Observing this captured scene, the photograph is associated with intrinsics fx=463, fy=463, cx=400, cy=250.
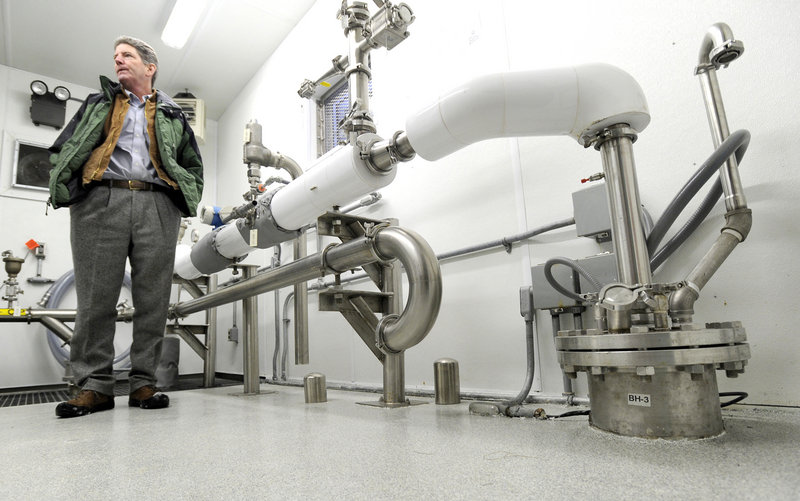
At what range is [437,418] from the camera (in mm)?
1058

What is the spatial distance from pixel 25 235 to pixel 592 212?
3.60 metres

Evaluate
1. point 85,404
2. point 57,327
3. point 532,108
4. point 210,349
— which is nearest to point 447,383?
point 532,108

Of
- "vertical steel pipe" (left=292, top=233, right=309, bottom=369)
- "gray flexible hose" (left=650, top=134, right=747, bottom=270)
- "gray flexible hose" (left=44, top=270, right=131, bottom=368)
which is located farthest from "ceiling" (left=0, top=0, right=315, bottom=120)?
"gray flexible hose" (left=650, top=134, right=747, bottom=270)

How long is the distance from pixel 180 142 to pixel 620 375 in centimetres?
163

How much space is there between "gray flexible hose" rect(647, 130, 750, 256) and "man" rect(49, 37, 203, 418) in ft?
4.75

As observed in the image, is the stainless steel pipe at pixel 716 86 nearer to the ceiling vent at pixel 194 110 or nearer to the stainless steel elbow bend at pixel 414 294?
the stainless steel elbow bend at pixel 414 294

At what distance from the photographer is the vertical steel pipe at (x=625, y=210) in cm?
77

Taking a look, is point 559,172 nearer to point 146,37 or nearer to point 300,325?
point 300,325

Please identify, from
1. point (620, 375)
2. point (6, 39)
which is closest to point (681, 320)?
point (620, 375)

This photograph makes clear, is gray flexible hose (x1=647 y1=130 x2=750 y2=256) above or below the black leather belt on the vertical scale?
below

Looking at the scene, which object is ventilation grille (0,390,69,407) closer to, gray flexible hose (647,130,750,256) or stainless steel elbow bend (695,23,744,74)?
gray flexible hose (647,130,750,256)

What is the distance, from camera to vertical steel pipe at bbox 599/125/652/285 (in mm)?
771

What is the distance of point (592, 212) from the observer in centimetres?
112

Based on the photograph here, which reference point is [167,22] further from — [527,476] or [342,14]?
[527,476]
